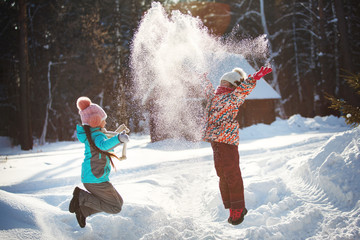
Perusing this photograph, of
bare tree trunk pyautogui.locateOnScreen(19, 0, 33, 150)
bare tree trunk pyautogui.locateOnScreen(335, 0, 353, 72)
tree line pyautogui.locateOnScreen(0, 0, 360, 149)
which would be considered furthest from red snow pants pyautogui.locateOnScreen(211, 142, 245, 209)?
bare tree trunk pyautogui.locateOnScreen(335, 0, 353, 72)

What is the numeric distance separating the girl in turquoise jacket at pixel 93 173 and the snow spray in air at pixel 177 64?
6774mm

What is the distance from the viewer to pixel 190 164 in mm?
9141

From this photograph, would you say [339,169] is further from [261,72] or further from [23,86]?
[23,86]

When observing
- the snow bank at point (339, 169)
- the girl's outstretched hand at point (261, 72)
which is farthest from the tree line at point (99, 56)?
the girl's outstretched hand at point (261, 72)

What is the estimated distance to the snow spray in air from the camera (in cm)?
1044

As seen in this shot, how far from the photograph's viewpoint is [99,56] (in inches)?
956

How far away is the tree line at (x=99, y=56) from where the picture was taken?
62.8 ft

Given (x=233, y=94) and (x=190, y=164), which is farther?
(x=190, y=164)

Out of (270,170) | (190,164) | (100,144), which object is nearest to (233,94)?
(100,144)

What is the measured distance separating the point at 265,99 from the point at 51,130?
18549 mm

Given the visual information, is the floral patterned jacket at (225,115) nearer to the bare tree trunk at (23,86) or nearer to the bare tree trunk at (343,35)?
the bare tree trunk at (23,86)

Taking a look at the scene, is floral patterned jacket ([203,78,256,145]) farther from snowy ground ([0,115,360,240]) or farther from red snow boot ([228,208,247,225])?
snowy ground ([0,115,360,240])

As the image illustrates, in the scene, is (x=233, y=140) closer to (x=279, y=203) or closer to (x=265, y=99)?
(x=279, y=203)

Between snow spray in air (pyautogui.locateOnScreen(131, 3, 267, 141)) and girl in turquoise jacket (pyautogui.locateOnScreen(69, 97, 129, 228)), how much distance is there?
6.77 metres
